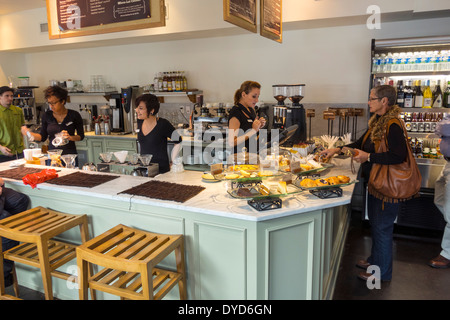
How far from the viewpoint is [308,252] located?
2305 mm

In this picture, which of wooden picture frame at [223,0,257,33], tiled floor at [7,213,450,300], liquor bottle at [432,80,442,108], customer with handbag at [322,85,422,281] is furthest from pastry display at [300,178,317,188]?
liquor bottle at [432,80,442,108]

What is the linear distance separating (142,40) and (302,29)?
2581 millimetres

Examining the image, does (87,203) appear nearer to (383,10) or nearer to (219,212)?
(219,212)

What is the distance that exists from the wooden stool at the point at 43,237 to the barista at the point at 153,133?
3.64 ft

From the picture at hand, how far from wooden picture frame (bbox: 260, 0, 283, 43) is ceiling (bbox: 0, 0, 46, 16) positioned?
162 inches

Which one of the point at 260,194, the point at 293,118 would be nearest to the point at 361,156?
the point at 260,194

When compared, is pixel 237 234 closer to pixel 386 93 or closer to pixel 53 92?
pixel 386 93

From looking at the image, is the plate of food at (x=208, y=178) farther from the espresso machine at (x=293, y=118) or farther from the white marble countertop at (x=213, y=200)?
the espresso machine at (x=293, y=118)

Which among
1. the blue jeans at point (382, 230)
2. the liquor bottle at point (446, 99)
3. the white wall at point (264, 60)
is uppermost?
the white wall at point (264, 60)

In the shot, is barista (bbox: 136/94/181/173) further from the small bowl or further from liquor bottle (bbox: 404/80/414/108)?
liquor bottle (bbox: 404/80/414/108)

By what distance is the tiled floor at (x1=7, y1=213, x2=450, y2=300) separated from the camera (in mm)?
2994

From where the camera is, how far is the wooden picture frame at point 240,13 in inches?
104

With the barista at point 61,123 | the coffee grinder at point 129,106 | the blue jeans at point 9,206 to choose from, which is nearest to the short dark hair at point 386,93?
the blue jeans at point 9,206
